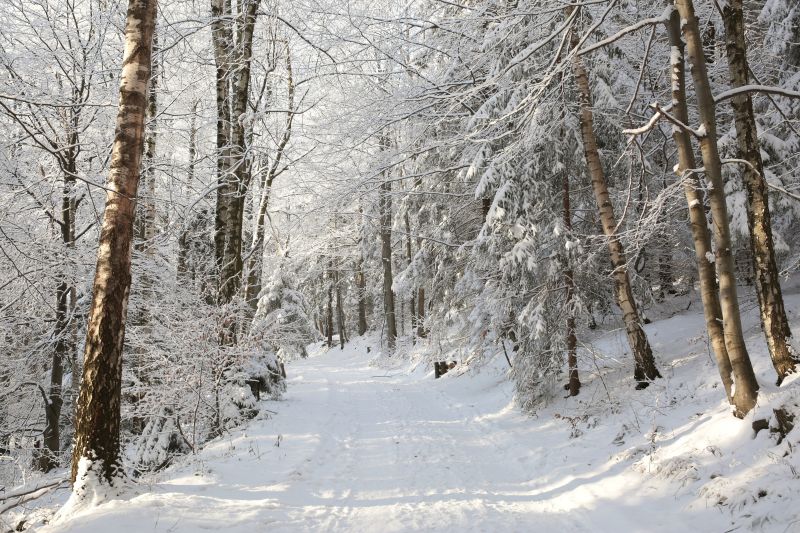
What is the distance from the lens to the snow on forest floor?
4.52 metres

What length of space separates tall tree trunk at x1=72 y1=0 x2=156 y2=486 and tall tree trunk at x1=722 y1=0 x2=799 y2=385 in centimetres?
722

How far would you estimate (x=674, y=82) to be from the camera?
590 centimetres

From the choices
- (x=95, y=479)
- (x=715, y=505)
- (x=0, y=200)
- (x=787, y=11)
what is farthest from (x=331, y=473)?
(x=787, y=11)

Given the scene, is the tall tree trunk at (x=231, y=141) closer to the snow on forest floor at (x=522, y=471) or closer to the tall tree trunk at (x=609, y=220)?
the snow on forest floor at (x=522, y=471)

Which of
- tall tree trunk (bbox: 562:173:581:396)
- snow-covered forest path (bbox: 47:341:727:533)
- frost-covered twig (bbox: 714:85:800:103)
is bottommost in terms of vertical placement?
snow-covered forest path (bbox: 47:341:727:533)

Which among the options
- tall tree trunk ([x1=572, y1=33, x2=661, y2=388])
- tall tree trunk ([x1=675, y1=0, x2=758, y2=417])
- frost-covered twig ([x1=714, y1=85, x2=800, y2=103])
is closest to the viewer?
frost-covered twig ([x1=714, y1=85, x2=800, y2=103])

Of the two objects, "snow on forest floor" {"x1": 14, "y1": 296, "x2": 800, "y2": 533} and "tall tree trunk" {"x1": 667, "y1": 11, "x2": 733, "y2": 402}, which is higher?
"tall tree trunk" {"x1": 667, "y1": 11, "x2": 733, "y2": 402}

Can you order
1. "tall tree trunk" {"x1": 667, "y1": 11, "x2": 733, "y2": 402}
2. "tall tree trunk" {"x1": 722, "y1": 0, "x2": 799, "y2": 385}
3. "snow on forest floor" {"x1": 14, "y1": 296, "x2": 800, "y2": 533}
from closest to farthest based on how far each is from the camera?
"snow on forest floor" {"x1": 14, "y1": 296, "x2": 800, "y2": 533} < "tall tree trunk" {"x1": 667, "y1": 11, "x2": 733, "y2": 402} < "tall tree trunk" {"x1": 722, "y1": 0, "x2": 799, "y2": 385}

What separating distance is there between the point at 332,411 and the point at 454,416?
2917 millimetres

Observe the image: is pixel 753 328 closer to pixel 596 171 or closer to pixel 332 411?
pixel 596 171

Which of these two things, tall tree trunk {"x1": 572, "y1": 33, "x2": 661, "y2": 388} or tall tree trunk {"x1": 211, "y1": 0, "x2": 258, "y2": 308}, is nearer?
tall tree trunk {"x1": 572, "y1": 33, "x2": 661, "y2": 388}

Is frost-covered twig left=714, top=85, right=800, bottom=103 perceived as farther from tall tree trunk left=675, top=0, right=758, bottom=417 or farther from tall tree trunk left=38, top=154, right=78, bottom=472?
tall tree trunk left=38, top=154, right=78, bottom=472

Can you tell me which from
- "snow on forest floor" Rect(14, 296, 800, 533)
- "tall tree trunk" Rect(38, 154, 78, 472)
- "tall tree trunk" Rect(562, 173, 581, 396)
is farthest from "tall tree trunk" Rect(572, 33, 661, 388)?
"tall tree trunk" Rect(38, 154, 78, 472)

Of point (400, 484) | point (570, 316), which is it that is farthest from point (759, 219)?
point (400, 484)
